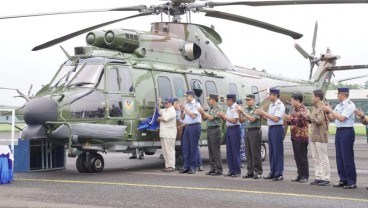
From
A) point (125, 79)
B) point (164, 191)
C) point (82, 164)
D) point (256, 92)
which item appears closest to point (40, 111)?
point (82, 164)

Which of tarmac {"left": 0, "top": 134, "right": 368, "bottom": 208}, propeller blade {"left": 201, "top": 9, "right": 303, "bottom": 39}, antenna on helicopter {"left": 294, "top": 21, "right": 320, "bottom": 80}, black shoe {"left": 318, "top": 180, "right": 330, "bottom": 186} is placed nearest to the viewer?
tarmac {"left": 0, "top": 134, "right": 368, "bottom": 208}

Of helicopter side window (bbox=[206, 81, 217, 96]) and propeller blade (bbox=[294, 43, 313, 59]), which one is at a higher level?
propeller blade (bbox=[294, 43, 313, 59])

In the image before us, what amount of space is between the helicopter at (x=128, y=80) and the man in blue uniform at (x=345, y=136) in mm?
2795

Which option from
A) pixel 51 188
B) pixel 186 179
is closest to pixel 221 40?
pixel 186 179

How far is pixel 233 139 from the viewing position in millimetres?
10672

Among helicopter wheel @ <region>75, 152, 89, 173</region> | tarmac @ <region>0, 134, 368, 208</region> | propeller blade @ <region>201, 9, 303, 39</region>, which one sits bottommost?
tarmac @ <region>0, 134, 368, 208</region>

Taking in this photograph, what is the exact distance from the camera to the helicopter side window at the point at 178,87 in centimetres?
1301

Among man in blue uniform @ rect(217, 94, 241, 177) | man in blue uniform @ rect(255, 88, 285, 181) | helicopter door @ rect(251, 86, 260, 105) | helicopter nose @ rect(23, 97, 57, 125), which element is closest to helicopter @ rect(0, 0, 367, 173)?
helicopter nose @ rect(23, 97, 57, 125)

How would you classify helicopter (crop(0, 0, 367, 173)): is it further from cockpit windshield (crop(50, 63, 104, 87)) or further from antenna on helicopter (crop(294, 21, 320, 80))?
antenna on helicopter (crop(294, 21, 320, 80))

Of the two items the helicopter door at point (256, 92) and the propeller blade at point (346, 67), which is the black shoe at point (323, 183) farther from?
the propeller blade at point (346, 67)

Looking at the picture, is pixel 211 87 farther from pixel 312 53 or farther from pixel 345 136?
pixel 312 53

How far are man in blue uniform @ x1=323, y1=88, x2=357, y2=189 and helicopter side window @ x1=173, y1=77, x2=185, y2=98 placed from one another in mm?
5020

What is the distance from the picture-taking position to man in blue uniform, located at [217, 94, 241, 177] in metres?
10.6

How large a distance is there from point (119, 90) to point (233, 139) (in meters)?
2.88
